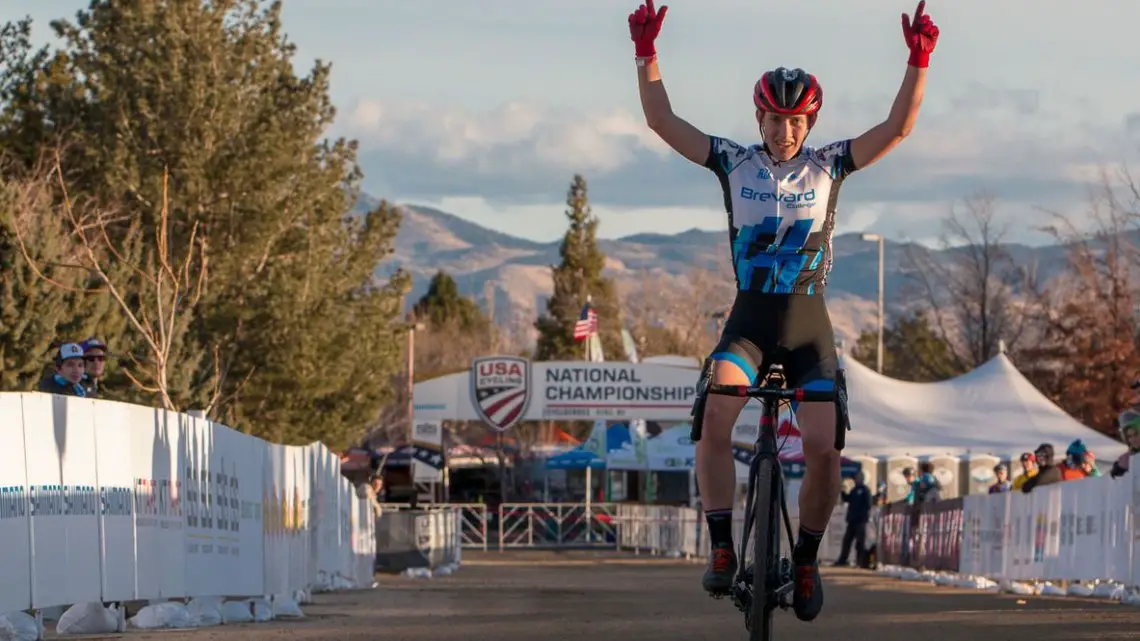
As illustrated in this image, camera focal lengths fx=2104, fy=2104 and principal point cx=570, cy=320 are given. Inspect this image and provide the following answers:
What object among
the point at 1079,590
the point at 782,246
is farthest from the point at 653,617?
the point at 782,246

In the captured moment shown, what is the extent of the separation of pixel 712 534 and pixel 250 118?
36.9 metres

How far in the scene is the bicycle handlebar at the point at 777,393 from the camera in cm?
861

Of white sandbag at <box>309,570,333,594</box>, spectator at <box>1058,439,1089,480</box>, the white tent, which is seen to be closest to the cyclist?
white sandbag at <box>309,570,333,594</box>

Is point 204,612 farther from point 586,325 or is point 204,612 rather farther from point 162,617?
point 586,325

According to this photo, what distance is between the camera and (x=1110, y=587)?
2028 cm

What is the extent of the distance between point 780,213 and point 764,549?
1.54 meters

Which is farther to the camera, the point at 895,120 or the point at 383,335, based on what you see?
the point at 383,335

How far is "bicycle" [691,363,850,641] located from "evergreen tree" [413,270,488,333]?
139 metres

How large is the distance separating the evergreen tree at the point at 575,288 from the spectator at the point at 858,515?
77791 millimetres

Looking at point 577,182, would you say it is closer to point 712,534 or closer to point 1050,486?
point 1050,486

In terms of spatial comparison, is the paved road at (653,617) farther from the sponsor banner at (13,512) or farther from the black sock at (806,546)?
the black sock at (806,546)

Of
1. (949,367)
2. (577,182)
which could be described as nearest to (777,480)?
(949,367)

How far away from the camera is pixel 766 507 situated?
340 inches

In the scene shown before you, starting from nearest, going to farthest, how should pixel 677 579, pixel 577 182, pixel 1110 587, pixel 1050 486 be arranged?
pixel 1110 587 < pixel 1050 486 < pixel 677 579 < pixel 577 182
